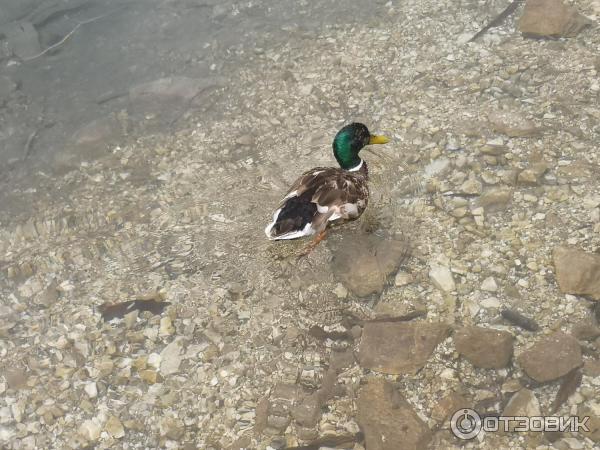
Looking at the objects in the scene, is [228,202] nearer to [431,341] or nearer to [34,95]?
[431,341]

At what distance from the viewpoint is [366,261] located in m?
4.99

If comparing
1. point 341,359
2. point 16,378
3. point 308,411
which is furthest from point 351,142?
point 16,378

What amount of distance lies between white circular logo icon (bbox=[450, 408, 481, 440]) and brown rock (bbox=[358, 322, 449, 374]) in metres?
0.44

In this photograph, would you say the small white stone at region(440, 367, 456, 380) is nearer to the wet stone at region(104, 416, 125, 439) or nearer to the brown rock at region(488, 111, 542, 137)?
the wet stone at region(104, 416, 125, 439)

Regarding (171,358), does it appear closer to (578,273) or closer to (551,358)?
(551,358)

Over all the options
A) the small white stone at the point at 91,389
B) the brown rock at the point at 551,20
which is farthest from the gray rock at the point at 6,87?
the brown rock at the point at 551,20

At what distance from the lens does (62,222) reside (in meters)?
5.93

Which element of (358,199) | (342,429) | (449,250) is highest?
(358,199)

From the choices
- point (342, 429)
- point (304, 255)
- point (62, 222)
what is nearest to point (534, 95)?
point (304, 255)

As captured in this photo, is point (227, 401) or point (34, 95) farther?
point (34, 95)

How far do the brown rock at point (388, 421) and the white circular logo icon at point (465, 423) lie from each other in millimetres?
202

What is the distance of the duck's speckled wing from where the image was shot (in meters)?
4.74

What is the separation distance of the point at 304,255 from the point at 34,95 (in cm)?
453

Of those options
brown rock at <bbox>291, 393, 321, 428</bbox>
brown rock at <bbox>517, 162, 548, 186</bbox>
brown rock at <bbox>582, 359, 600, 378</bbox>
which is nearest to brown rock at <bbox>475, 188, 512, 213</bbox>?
brown rock at <bbox>517, 162, 548, 186</bbox>
